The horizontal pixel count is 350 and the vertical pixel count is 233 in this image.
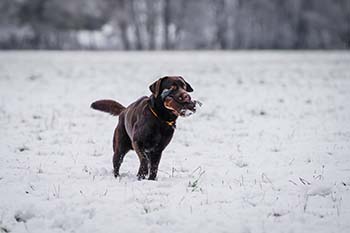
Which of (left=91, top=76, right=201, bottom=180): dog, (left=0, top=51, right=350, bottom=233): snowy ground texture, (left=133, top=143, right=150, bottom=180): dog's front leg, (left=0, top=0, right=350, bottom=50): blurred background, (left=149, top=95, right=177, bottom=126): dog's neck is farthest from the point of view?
(left=0, top=0, right=350, bottom=50): blurred background

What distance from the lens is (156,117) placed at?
17.7 feet

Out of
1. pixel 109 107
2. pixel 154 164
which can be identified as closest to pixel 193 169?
pixel 154 164

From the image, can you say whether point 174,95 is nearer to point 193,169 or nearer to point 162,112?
point 162,112

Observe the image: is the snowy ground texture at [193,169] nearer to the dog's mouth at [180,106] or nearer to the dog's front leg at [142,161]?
the dog's front leg at [142,161]

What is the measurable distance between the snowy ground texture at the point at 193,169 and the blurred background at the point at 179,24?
30.1 m

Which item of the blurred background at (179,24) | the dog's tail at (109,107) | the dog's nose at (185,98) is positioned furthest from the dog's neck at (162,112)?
the blurred background at (179,24)

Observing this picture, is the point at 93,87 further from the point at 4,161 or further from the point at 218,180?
the point at 218,180

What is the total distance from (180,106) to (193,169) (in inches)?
60.6

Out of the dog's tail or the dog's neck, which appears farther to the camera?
the dog's tail

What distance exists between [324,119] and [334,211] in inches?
223

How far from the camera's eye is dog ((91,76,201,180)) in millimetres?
5199

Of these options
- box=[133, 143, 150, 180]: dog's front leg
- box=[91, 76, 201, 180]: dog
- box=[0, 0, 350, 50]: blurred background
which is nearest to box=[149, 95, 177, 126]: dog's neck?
box=[91, 76, 201, 180]: dog

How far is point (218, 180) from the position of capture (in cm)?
577

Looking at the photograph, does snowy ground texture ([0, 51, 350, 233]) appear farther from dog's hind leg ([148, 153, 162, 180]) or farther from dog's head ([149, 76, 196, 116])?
dog's head ([149, 76, 196, 116])
